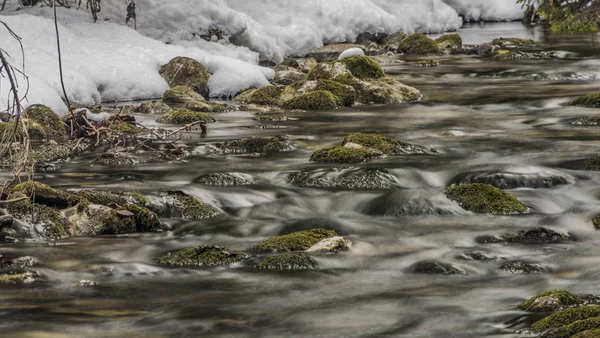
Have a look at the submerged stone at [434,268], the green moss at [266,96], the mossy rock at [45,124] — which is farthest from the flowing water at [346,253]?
the green moss at [266,96]

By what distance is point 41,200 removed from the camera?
7133 millimetres

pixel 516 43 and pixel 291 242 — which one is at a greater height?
pixel 516 43

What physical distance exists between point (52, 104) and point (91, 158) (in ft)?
10.4

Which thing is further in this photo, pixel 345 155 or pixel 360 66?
pixel 360 66

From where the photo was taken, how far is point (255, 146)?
10602 mm

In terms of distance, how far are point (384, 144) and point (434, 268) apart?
4.21m

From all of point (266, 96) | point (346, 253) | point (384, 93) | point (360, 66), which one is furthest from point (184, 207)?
point (360, 66)

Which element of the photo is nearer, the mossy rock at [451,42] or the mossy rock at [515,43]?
the mossy rock at [515,43]

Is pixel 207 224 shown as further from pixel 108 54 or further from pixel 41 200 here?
pixel 108 54

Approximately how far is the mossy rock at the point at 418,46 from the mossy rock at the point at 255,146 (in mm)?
14567

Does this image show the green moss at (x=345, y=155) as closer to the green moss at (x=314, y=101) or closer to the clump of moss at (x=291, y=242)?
the clump of moss at (x=291, y=242)

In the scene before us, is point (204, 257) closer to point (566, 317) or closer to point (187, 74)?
point (566, 317)

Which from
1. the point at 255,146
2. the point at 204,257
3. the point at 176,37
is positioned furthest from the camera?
the point at 176,37

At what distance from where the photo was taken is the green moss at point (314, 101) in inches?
572
